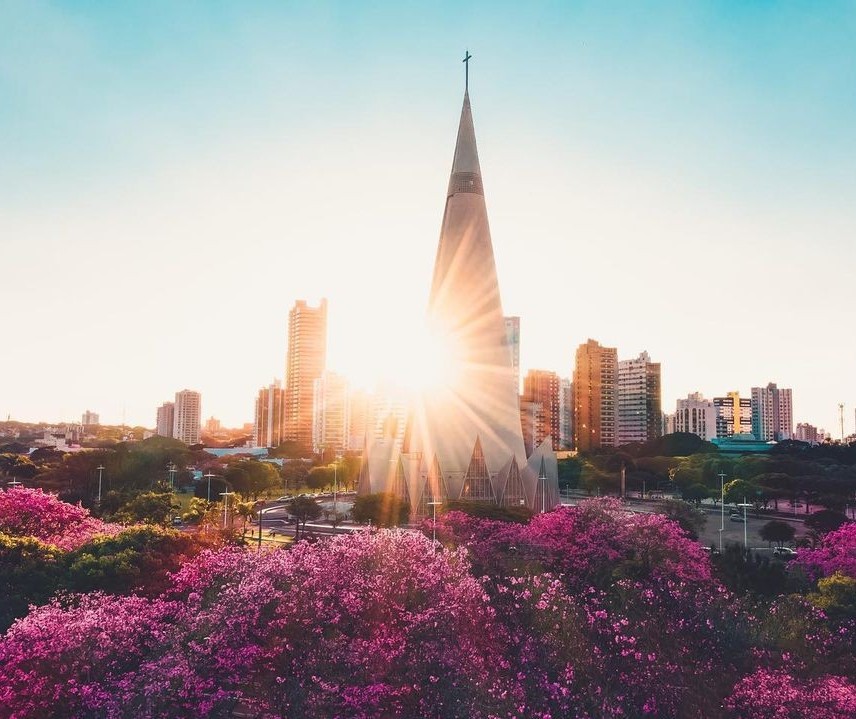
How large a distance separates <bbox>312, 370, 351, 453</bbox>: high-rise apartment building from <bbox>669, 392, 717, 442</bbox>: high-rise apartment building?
247ft

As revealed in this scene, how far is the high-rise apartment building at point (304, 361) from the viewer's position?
140m

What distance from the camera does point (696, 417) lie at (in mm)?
153750

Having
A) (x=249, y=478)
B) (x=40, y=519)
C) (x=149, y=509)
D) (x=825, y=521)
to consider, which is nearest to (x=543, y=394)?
(x=249, y=478)

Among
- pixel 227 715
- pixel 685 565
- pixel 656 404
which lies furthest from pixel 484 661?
pixel 656 404

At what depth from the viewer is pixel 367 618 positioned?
15.7 metres

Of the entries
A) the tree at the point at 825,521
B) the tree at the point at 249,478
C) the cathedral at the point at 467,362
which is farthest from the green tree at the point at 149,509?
the tree at the point at 825,521

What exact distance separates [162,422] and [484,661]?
195 metres

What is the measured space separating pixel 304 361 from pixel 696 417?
8672 centimetres

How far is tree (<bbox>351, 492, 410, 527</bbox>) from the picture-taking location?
39.3 metres

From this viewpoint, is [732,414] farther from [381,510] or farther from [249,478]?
[381,510]

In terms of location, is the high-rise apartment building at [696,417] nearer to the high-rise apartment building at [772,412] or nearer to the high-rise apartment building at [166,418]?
the high-rise apartment building at [772,412]

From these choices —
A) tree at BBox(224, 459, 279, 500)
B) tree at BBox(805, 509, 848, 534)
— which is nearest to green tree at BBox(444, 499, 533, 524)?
tree at BBox(805, 509, 848, 534)

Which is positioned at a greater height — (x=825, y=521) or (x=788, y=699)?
(x=788, y=699)

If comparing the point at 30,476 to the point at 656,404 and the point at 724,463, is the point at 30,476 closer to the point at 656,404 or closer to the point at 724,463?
the point at 724,463
